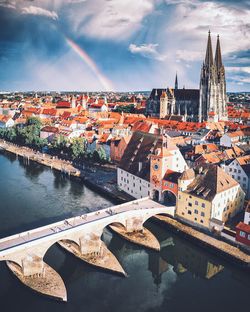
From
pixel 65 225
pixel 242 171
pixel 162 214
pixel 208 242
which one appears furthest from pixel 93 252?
pixel 242 171

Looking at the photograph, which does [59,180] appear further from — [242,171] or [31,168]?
[242,171]

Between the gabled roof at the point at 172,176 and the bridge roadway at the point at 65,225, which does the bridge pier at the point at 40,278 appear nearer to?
the bridge roadway at the point at 65,225

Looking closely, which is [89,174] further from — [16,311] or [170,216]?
[16,311]

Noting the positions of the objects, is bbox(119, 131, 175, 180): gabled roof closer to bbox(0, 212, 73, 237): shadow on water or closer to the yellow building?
the yellow building

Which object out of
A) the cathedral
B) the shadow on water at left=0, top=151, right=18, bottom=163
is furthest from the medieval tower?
the shadow on water at left=0, top=151, right=18, bottom=163

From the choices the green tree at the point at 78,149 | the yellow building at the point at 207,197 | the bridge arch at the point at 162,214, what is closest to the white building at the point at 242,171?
the yellow building at the point at 207,197

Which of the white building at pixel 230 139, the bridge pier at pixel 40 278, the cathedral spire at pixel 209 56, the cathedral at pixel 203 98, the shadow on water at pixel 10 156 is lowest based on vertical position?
the bridge pier at pixel 40 278
